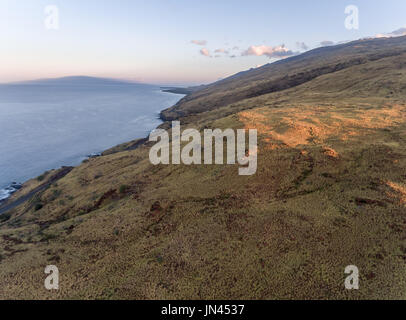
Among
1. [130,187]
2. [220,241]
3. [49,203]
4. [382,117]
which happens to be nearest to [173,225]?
[220,241]

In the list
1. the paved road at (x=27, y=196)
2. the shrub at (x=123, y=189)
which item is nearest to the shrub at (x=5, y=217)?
the paved road at (x=27, y=196)

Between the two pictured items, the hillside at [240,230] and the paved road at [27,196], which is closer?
the hillside at [240,230]

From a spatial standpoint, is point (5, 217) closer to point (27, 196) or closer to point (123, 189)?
point (27, 196)

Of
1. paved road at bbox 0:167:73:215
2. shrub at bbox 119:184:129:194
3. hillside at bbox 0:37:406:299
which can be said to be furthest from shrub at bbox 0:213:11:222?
shrub at bbox 119:184:129:194

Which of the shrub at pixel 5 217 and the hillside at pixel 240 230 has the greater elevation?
the hillside at pixel 240 230

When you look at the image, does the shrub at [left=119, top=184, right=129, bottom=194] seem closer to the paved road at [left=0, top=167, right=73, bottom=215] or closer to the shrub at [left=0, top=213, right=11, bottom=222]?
the shrub at [left=0, top=213, right=11, bottom=222]

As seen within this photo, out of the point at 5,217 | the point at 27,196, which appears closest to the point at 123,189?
the point at 5,217

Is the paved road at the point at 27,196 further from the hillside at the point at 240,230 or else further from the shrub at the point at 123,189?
the shrub at the point at 123,189
